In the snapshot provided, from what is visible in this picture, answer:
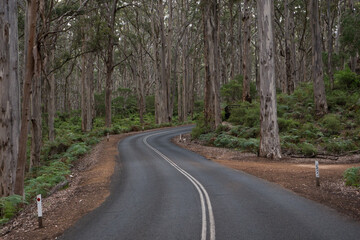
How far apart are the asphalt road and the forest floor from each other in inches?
17.1

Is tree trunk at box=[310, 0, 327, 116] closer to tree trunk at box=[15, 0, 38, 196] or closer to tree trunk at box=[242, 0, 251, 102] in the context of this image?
tree trunk at box=[242, 0, 251, 102]

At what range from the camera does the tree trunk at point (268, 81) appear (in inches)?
611

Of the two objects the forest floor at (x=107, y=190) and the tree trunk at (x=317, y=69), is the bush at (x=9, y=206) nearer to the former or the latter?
the forest floor at (x=107, y=190)

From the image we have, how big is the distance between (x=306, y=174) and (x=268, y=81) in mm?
5870

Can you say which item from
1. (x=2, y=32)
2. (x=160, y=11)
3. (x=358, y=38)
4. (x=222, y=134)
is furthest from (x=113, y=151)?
(x=358, y=38)

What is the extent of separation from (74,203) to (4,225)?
2017 mm

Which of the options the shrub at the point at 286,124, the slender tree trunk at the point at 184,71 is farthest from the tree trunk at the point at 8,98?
the slender tree trunk at the point at 184,71

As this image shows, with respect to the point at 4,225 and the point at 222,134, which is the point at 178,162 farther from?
the point at 4,225

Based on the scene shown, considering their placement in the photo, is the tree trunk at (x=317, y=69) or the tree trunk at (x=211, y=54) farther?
the tree trunk at (x=211, y=54)

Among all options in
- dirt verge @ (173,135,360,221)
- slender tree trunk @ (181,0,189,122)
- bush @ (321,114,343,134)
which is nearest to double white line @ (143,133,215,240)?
dirt verge @ (173,135,360,221)

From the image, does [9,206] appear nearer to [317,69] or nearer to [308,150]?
[308,150]

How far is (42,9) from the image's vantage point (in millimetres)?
16062

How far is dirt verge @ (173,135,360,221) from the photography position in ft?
26.8

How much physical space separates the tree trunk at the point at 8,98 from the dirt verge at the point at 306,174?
29.5 feet
